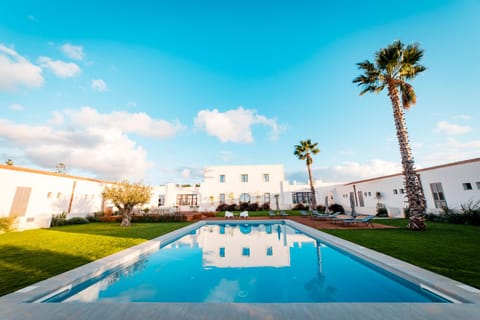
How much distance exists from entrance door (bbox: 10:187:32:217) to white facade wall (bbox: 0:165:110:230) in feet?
0.20

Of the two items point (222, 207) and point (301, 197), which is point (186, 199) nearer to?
point (222, 207)

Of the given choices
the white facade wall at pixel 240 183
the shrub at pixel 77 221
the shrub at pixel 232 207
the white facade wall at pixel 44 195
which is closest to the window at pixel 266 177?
the white facade wall at pixel 240 183

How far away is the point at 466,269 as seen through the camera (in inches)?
143

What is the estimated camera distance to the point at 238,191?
24484 mm

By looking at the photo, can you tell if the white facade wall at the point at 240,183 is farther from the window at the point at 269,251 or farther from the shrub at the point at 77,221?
the window at the point at 269,251

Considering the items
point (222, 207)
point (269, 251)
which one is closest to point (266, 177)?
point (222, 207)

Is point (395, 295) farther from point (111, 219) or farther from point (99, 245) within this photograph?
point (111, 219)

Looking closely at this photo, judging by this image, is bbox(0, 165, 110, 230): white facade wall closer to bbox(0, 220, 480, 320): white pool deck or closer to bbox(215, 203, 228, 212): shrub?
bbox(0, 220, 480, 320): white pool deck

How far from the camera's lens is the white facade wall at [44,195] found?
10.3m

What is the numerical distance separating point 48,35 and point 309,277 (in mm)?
16817

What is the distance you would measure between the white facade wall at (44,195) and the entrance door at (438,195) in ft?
82.5

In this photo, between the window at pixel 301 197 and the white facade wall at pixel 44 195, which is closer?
the white facade wall at pixel 44 195

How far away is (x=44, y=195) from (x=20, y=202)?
1.46 meters

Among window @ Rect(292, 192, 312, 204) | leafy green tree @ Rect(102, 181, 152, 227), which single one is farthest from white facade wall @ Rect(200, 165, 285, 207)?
leafy green tree @ Rect(102, 181, 152, 227)
